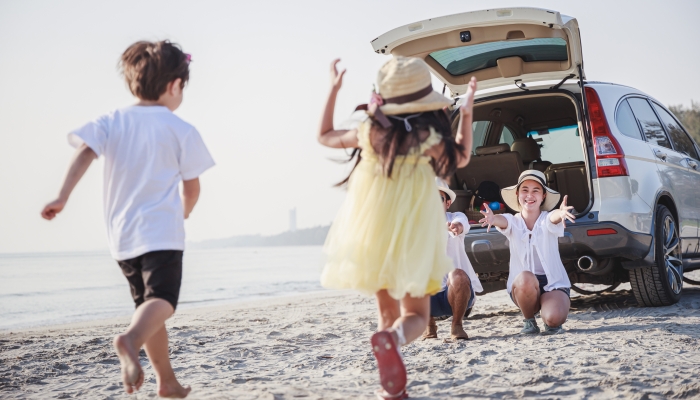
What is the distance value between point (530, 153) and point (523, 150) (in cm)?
8

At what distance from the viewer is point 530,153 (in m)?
7.40

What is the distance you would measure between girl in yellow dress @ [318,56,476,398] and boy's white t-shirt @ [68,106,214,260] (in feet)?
2.27

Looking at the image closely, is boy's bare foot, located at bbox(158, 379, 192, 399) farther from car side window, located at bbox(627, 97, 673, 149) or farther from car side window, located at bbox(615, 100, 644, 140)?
car side window, located at bbox(627, 97, 673, 149)

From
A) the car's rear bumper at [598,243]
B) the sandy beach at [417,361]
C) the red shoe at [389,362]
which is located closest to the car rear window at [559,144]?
the sandy beach at [417,361]

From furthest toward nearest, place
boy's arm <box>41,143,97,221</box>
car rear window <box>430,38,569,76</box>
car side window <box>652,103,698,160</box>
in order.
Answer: car side window <box>652,103,698,160</box>
car rear window <box>430,38,569,76</box>
boy's arm <box>41,143,97,221</box>

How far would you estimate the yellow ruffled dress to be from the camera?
301cm

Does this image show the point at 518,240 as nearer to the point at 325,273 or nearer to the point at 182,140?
the point at 325,273

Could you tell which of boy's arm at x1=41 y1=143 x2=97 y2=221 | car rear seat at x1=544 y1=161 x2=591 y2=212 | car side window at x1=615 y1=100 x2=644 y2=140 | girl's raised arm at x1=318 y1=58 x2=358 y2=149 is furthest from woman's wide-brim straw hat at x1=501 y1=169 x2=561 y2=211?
boy's arm at x1=41 y1=143 x2=97 y2=221

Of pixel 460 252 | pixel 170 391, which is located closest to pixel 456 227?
pixel 460 252

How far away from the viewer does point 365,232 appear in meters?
3.07

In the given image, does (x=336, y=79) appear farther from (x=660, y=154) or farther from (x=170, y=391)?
(x=660, y=154)

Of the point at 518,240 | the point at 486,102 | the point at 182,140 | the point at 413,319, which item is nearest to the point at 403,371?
the point at 413,319

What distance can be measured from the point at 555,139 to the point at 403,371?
17.0 feet

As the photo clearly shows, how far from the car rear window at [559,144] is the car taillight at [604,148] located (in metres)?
1.72
